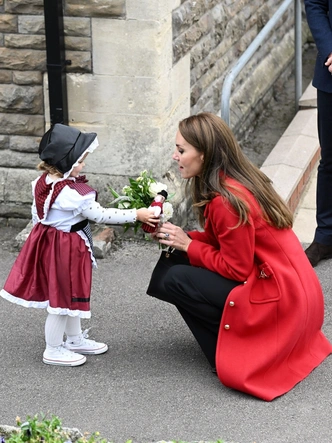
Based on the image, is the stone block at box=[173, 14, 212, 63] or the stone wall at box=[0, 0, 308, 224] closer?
the stone wall at box=[0, 0, 308, 224]

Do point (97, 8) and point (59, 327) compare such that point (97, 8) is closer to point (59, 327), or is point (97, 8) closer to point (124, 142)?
point (124, 142)

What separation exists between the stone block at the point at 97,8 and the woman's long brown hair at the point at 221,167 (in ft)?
5.38

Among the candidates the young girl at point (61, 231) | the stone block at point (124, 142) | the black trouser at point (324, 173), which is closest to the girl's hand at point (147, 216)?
the young girl at point (61, 231)

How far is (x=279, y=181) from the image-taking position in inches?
257

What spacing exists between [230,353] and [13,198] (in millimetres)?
2494

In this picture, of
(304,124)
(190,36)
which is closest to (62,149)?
(190,36)

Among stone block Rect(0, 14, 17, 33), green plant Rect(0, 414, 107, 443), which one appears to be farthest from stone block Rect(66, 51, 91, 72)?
green plant Rect(0, 414, 107, 443)

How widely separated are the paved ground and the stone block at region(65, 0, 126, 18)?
5.76ft

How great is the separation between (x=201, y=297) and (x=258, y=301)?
265 millimetres

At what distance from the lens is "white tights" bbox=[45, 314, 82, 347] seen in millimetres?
4441

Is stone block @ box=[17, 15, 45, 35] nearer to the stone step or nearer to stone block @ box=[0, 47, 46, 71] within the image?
stone block @ box=[0, 47, 46, 71]

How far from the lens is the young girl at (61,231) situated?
4266 millimetres

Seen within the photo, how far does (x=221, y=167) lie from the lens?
4.19 metres

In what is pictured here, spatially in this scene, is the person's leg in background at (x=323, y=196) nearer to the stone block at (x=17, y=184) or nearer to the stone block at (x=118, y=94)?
the stone block at (x=118, y=94)
